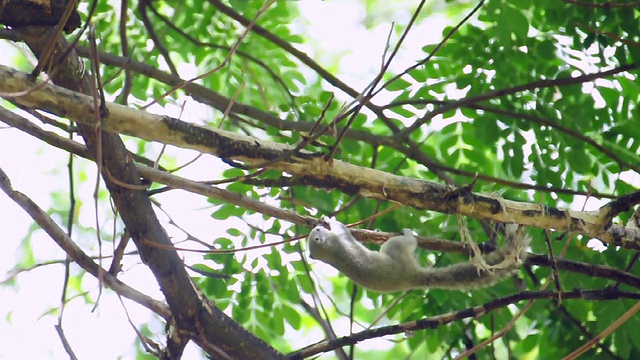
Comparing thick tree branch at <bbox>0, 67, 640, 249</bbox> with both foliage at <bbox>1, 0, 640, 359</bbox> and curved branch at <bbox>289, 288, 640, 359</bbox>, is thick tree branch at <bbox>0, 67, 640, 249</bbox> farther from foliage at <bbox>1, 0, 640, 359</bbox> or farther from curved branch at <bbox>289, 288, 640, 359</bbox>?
foliage at <bbox>1, 0, 640, 359</bbox>

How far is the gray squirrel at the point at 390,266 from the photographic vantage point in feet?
11.4

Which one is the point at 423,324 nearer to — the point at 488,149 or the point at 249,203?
the point at 249,203

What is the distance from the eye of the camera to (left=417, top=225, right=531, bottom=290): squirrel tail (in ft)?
10.5

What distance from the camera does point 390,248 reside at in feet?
11.7

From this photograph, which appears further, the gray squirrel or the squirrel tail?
the gray squirrel

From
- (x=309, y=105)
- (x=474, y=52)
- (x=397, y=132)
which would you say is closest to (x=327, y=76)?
(x=309, y=105)

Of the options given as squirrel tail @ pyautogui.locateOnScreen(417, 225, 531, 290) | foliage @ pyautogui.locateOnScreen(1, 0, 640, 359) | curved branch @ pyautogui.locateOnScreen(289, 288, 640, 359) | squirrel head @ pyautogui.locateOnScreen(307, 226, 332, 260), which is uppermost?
foliage @ pyautogui.locateOnScreen(1, 0, 640, 359)

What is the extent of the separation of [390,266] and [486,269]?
54 cm

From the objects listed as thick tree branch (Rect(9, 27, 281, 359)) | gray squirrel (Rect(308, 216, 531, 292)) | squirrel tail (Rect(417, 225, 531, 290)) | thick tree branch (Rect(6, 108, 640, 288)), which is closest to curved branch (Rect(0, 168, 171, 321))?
thick tree branch (Rect(9, 27, 281, 359))

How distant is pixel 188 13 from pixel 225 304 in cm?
226

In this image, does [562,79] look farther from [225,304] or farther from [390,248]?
[225,304]

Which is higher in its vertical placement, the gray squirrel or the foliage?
the foliage

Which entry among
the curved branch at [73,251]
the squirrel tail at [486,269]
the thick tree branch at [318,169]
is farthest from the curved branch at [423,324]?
the curved branch at [73,251]

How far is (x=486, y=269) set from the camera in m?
3.09
